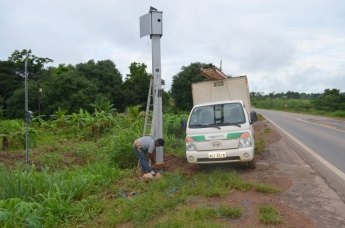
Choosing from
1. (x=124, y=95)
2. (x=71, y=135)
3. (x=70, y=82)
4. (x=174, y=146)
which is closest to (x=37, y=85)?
(x=70, y=82)

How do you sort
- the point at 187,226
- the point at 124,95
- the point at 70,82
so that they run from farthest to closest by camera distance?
the point at 124,95, the point at 70,82, the point at 187,226

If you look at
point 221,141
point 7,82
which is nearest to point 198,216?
point 221,141

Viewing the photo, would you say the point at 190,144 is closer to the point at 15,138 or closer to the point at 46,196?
the point at 46,196

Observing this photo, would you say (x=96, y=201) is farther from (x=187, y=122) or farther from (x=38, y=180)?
(x=187, y=122)

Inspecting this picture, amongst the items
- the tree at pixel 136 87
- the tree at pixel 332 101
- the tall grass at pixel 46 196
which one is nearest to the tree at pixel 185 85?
the tree at pixel 136 87

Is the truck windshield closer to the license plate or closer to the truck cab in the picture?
the truck cab

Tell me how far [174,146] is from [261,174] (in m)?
4.38

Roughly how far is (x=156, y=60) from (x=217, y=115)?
2.10 metres

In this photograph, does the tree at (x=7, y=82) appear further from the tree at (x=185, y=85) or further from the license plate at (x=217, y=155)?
the license plate at (x=217, y=155)

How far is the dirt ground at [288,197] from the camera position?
241 inches

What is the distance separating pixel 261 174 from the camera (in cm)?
945

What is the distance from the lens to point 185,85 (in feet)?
128

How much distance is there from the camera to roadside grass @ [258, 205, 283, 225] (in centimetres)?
594

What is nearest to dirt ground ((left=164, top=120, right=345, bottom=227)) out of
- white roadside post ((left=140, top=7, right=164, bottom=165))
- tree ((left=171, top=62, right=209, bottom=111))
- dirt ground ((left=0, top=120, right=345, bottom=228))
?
dirt ground ((left=0, top=120, right=345, bottom=228))
